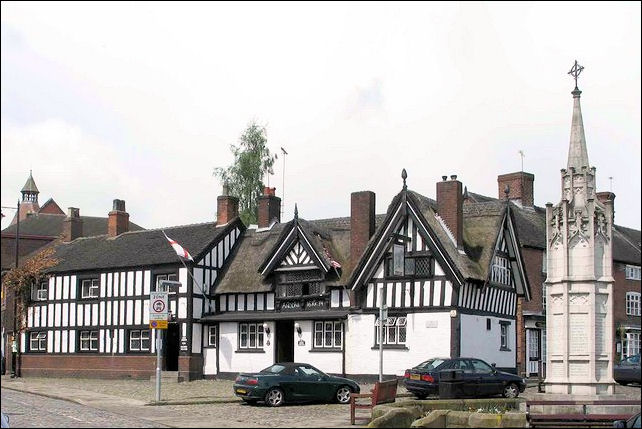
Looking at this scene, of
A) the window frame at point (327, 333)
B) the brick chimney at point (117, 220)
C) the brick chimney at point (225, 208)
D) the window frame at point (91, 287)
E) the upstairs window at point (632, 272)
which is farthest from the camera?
the upstairs window at point (632, 272)

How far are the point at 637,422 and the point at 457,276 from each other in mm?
19195

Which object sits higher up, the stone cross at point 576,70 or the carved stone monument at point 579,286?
the stone cross at point 576,70

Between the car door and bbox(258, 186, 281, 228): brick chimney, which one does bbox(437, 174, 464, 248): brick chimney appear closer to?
the car door

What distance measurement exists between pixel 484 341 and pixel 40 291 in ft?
83.4

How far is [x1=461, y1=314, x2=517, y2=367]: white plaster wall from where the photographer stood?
3444cm

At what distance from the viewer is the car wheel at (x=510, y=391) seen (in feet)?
93.2

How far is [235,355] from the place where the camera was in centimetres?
4097

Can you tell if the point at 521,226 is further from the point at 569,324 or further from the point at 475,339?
the point at 569,324

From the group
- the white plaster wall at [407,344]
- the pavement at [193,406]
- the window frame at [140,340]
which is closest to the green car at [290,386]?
the pavement at [193,406]

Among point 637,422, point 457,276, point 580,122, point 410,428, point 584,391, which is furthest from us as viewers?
point 457,276

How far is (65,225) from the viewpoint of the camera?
53.4 m

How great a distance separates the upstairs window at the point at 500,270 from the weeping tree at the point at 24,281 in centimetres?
2457

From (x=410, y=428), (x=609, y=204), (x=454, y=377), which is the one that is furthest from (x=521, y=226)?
(x=410, y=428)

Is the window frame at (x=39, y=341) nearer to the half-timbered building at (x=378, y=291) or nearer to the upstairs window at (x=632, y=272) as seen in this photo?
the half-timbered building at (x=378, y=291)
